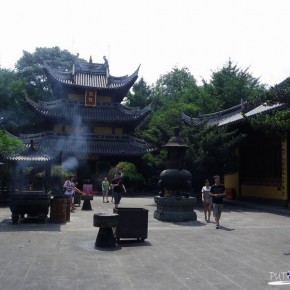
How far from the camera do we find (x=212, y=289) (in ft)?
16.7

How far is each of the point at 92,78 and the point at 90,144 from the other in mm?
7287

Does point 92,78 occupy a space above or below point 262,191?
above

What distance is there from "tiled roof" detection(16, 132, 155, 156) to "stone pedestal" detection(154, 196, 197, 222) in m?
17.0

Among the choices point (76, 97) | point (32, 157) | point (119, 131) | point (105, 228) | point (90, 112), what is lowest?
point (105, 228)

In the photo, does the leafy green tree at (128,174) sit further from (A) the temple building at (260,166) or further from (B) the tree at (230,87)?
(B) the tree at (230,87)

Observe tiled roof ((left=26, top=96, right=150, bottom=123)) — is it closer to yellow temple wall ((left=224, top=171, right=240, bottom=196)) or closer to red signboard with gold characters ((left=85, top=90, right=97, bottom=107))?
red signboard with gold characters ((left=85, top=90, right=97, bottom=107))

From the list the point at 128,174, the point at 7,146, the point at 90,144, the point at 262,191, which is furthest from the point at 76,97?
the point at 262,191

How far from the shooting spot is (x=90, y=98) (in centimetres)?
3353

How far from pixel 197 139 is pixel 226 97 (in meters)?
20.3

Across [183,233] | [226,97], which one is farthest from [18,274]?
[226,97]

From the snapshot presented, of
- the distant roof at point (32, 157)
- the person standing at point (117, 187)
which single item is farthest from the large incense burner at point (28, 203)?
the person standing at point (117, 187)

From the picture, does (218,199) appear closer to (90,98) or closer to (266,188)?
(266,188)

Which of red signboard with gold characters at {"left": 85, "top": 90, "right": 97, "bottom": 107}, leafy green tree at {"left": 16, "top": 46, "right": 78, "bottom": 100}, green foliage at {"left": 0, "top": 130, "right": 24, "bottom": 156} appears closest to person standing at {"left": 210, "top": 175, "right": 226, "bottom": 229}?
green foliage at {"left": 0, "top": 130, "right": 24, "bottom": 156}

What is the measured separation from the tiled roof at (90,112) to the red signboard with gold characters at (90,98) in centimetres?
37
